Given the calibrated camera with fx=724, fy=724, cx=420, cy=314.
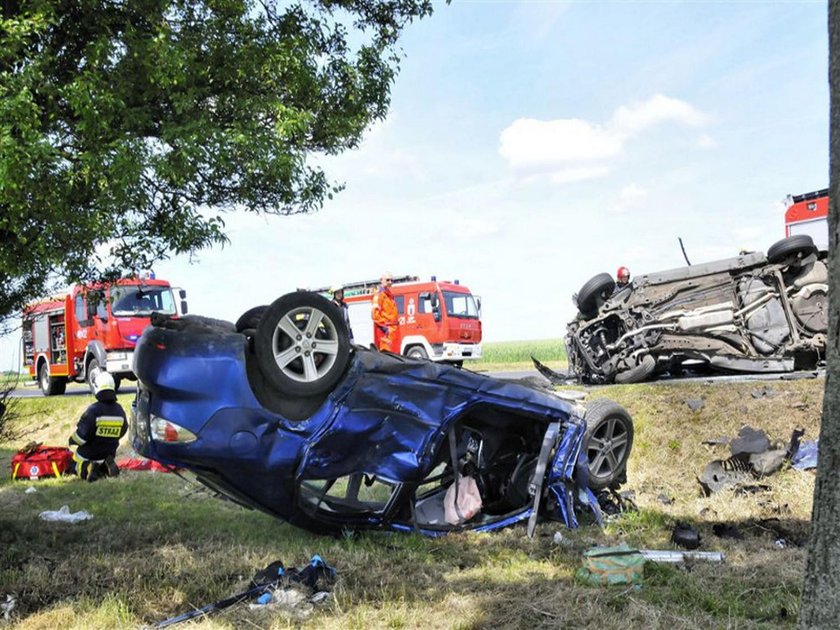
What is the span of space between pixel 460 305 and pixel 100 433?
39.8 ft

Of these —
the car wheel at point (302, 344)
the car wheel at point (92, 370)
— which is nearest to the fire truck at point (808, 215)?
the car wheel at point (302, 344)

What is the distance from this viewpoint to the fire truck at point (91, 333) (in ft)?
49.4

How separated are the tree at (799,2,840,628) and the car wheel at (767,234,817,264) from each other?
7.49 m

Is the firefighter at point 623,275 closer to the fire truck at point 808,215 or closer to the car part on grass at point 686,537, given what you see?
the fire truck at point 808,215

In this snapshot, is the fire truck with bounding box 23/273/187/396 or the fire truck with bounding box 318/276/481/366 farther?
the fire truck with bounding box 318/276/481/366

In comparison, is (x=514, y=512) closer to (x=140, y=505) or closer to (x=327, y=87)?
(x=140, y=505)

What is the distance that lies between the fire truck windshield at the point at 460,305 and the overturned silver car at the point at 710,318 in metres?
7.67

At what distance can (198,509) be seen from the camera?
621 centimetres

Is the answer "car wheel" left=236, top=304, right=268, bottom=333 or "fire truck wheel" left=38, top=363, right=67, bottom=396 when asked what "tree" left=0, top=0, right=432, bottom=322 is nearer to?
"car wheel" left=236, top=304, right=268, bottom=333

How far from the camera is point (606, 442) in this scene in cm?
548

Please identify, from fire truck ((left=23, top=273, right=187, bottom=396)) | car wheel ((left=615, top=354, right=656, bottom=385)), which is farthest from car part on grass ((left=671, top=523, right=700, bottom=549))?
fire truck ((left=23, top=273, right=187, bottom=396))

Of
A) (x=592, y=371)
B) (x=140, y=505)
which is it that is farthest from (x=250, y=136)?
(x=592, y=371)

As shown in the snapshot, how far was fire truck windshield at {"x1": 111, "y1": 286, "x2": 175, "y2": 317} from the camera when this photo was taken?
1511 centimetres

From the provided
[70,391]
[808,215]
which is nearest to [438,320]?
[808,215]
